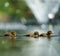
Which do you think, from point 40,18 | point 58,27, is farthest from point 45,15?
point 58,27

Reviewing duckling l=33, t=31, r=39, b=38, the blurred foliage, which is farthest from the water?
the blurred foliage

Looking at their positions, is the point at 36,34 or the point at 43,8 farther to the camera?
the point at 43,8

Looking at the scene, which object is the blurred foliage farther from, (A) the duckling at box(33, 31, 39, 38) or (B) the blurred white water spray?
(A) the duckling at box(33, 31, 39, 38)

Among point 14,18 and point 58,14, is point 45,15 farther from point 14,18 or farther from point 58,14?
point 14,18

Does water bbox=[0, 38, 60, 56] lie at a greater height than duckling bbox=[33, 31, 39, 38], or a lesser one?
lesser

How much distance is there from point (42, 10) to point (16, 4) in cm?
63

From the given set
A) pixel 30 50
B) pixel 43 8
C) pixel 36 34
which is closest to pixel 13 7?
pixel 43 8

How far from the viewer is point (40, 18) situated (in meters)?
4.08

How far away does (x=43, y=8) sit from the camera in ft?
13.3

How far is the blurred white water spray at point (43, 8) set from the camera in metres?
4.04

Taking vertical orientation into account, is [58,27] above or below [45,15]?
below

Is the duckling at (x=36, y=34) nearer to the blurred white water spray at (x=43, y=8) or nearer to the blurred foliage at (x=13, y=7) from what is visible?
the blurred white water spray at (x=43, y=8)

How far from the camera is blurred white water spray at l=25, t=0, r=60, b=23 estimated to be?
404cm

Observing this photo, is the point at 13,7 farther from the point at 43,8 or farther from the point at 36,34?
the point at 36,34
